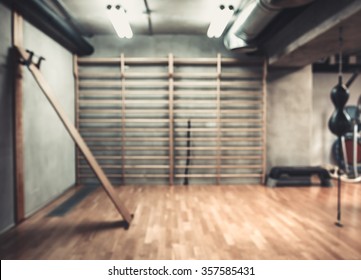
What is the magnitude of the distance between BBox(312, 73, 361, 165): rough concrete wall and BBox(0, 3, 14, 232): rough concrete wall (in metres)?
6.33

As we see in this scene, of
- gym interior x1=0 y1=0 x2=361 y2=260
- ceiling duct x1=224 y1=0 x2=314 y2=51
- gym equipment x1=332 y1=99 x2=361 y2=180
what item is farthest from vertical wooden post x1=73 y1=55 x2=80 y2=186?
gym equipment x1=332 y1=99 x2=361 y2=180

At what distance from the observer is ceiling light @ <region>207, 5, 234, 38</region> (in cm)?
400

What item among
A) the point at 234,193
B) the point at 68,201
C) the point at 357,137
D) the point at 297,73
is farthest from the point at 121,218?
the point at 357,137

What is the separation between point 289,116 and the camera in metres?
6.24

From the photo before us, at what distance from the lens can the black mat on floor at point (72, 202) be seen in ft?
13.5

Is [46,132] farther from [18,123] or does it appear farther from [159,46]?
[159,46]

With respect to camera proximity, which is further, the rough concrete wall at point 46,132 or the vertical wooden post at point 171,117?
the vertical wooden post at point 171,117

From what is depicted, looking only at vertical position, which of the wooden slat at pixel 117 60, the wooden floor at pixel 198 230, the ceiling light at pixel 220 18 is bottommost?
the wooden floor at pixel 198 230

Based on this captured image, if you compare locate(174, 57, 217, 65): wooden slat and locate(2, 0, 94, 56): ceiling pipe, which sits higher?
locate(2, 0, 94, 56): ceiling pipe

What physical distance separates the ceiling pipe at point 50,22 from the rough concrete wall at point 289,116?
11.9 feet

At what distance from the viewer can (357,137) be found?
22.8 ft

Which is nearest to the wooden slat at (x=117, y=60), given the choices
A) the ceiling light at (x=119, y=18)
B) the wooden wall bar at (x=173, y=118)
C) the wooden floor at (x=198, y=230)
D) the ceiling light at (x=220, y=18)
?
the wooden wall bar at (x=173, y=118)

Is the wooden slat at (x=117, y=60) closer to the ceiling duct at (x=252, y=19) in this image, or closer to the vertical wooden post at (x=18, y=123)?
the ceiling duct at (x=252, y=19)

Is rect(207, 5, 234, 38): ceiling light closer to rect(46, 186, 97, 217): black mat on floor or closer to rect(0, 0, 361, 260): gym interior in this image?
rect(0, 0, 361, 260): gym interior
